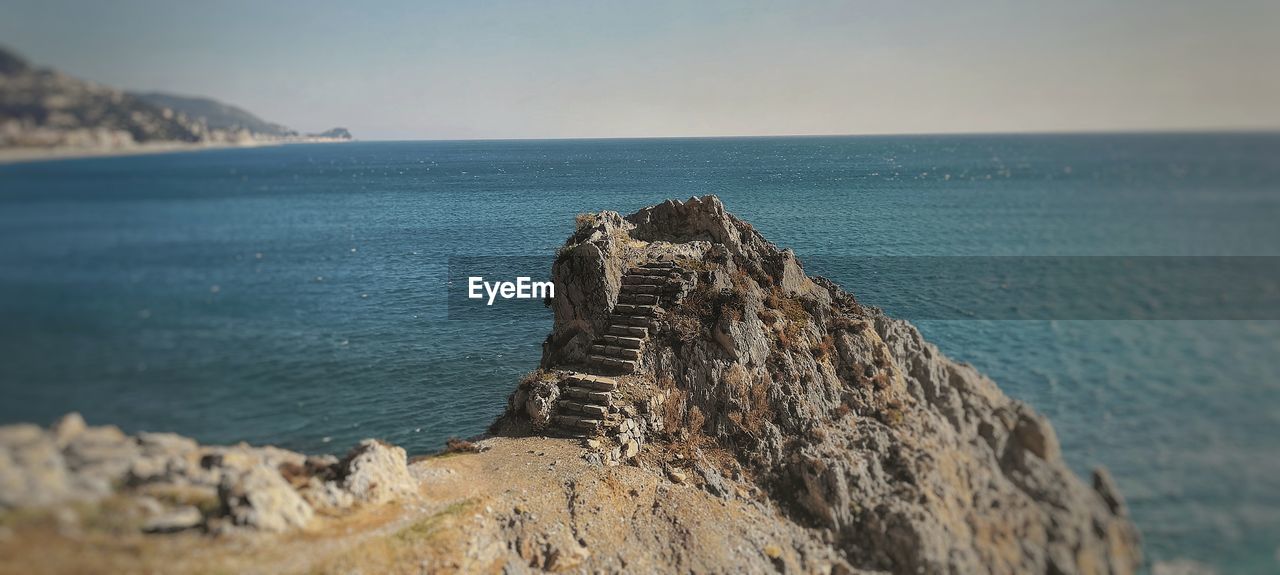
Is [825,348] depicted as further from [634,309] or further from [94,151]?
[94,151]

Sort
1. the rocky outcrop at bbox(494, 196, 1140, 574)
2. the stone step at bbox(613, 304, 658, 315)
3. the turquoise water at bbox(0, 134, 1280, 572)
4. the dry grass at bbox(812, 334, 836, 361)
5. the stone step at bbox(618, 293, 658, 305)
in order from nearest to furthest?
the turquoise water at bbox(0, 134, 1280, 572) < the rocky outcrop at bbox(494, 196, 1140, 574) < the stone step at bbox(613, 304, 658, 315) < the dry grass at bbox(812, 334, 836, 361) < the stone step at bbox(618, 293, 658, 305)

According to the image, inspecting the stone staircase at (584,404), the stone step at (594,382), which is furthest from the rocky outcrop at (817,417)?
the stone step at (594,382)

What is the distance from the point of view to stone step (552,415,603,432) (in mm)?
22266

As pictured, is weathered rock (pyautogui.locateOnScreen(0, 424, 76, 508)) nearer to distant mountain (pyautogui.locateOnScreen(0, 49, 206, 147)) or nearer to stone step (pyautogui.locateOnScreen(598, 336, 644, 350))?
distant mountain (pyautogui.locateOnScreen(0, 49, 206, 147))

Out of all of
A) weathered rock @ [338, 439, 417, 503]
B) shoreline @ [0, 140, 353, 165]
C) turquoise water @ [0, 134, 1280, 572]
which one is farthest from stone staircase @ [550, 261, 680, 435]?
shoreline @ [0, 140, 353, 165]

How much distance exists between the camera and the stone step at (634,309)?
83.6 feet

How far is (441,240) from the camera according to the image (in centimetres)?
6094

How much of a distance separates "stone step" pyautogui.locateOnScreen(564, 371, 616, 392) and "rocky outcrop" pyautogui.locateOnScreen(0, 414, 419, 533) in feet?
29.9

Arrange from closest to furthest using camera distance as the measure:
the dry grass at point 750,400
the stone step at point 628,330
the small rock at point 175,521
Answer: the small rock at point 175,521 < the dry grass at point 750,400 < the stone step at point 628,330

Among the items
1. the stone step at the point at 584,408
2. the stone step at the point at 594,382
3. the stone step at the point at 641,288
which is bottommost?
the stone step at the point at 584,408

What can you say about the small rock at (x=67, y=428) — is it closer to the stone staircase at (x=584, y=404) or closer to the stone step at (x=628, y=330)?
the stone staircase at (x=584, y=404)

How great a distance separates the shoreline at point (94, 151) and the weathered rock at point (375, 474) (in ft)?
34.0

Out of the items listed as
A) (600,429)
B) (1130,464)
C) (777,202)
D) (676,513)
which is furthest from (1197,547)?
(777,202)

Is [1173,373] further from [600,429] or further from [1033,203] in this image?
[1033,203]
